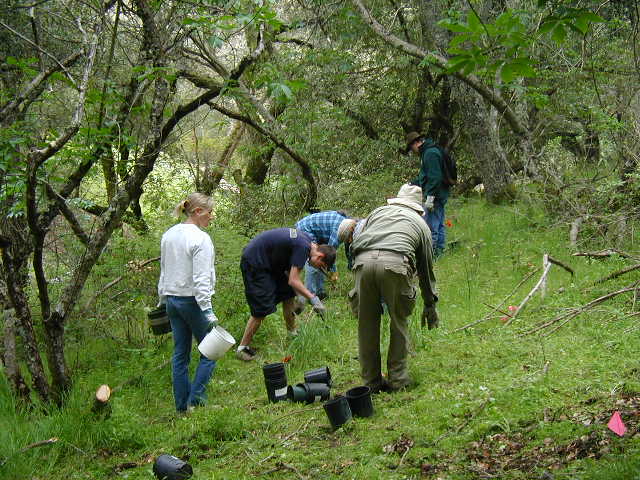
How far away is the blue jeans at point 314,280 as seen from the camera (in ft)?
28.5

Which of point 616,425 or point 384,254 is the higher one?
point 384,254

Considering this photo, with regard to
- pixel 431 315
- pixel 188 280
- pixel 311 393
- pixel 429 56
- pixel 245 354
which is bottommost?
pixel 245 354

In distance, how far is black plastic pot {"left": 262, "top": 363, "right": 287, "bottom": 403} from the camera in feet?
18.6

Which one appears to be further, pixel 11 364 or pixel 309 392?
pixel 11 364

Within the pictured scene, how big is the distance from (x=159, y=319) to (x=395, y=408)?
7.64 ft

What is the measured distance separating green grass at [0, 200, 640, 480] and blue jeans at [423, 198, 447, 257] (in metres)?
2.11

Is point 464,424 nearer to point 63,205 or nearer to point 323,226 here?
point 323,226

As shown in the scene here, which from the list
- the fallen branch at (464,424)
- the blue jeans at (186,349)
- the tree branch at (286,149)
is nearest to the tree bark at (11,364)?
the blue jeans at (186,349)

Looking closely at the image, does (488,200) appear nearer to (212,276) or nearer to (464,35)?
(212,276)

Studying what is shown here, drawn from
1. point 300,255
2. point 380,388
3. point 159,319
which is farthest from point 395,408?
point 159,319

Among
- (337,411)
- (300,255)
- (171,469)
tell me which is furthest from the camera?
(300,255)

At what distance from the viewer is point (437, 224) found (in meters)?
10.0

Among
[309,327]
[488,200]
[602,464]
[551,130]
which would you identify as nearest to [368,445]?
[602,464]

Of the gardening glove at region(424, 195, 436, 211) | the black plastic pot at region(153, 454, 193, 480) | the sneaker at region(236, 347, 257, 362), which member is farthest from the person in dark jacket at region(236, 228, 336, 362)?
the gardening glove at region(424, 195, 436, 211)
